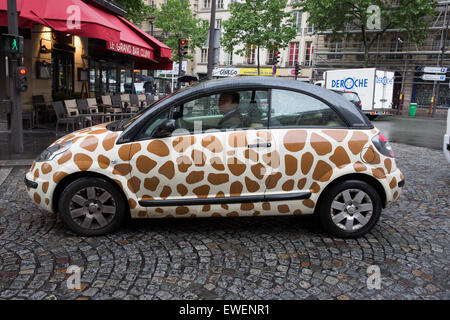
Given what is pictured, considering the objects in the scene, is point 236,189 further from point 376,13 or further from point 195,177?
point 376,13

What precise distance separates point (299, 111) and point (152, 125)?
1.46 metres

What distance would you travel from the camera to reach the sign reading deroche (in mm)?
10913

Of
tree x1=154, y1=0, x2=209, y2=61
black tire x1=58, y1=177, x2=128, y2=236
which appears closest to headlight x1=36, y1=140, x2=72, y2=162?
black tire x1=58, y1=177, x2=128, y2=236

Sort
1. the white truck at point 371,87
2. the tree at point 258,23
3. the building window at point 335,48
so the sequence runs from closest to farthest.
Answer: the white truck at point 371,87
the tree at point 258,23
the building window at point 335,48

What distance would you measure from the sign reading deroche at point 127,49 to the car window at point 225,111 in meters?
7.65

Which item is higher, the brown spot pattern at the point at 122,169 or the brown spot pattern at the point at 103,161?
the brown spot pattern at the point at 103,161

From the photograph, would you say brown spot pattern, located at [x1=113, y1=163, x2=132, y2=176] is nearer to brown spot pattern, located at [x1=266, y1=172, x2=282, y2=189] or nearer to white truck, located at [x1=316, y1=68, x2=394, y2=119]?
brown spot pattern, located at [x1=266, y1=172, x2=282, y2=189]

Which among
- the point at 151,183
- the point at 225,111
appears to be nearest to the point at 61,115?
the point at 151,183

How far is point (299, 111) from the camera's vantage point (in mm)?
3988

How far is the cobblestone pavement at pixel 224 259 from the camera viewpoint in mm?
3000

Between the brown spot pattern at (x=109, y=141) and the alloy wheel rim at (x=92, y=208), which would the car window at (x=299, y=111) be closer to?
the brown spot pattern at (x=109, y=141)

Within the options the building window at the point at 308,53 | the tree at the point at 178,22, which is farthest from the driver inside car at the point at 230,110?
the building window at the point at 308,53

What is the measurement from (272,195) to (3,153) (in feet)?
20.9

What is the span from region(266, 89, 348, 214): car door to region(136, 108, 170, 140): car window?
1.05 m
